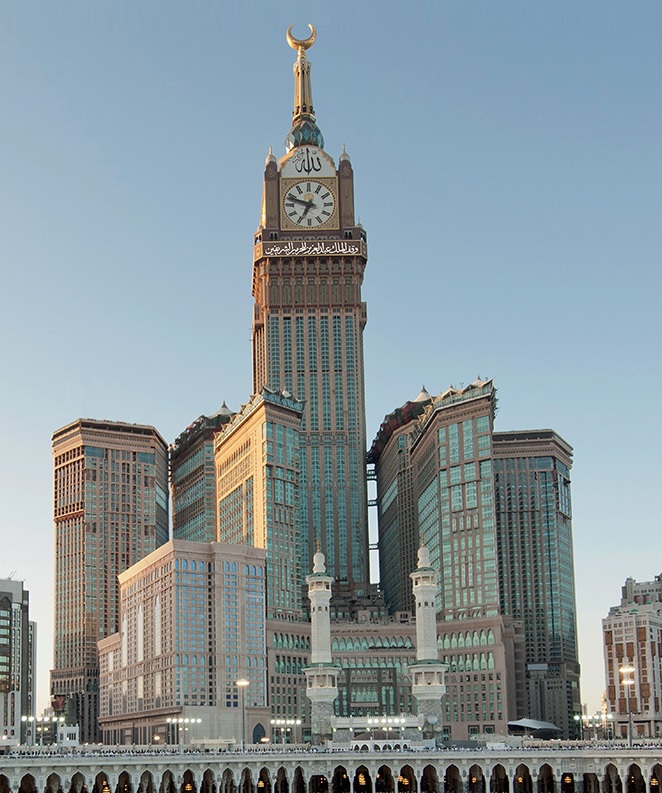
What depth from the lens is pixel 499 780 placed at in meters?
190

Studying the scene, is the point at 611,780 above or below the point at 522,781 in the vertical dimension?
above

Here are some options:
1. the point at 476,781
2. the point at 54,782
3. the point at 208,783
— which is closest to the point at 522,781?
the point at 476,781

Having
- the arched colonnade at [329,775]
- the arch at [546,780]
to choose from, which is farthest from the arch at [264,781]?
the arch at [546,780]

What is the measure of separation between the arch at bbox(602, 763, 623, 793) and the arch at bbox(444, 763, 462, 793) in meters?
20.6

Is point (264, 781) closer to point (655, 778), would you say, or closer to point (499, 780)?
point (499, 780)

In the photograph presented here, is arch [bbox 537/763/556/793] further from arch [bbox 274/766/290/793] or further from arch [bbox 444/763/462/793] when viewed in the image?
arch [bbox 274/766/290/793]

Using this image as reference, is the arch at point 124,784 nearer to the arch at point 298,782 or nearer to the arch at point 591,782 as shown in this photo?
the arch at point 298,782

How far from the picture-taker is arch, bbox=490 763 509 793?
7421 inches

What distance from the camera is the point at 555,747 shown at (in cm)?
18738

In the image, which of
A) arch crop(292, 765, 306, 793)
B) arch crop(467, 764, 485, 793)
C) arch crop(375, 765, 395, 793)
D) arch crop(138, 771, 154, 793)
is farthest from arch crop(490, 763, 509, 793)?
arch crop(138, 771, 154, 793)

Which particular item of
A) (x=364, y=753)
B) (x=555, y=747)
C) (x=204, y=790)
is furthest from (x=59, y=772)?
(x=555, y=747)

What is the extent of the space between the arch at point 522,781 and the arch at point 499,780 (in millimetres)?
1570

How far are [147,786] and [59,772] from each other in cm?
1674

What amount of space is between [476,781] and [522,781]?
22.0 feet
